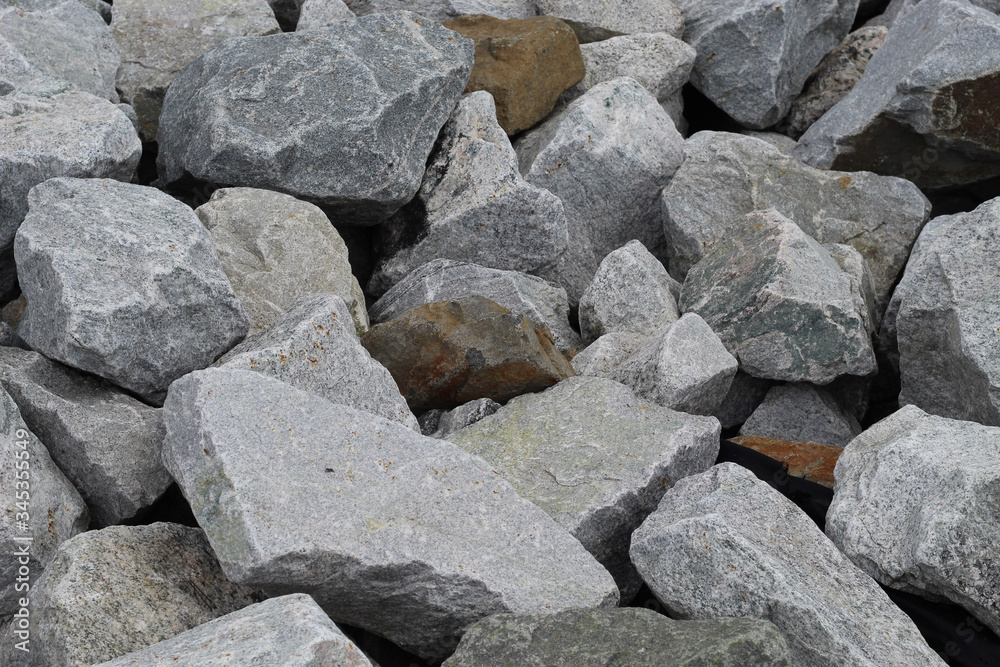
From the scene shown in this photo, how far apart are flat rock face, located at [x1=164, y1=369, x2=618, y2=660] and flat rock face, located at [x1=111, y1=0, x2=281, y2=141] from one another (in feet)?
8.19

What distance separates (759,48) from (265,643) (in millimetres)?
4494

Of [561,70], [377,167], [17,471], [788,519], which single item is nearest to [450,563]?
[788,519]

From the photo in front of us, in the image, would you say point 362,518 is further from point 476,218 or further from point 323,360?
point 476,218

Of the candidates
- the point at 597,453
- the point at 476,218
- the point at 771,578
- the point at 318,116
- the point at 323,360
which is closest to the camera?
the point at 771,578

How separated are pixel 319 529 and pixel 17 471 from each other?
0.92 metres

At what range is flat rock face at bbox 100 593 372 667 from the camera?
190 centimetres

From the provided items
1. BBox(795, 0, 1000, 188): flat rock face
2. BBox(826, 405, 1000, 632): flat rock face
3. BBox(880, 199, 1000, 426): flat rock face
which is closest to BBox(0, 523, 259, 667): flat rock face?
BBox(826, 405, 1000, 632): flat rock face

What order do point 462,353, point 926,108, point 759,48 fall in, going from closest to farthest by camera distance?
point 462,353
point 926,108
point 759,48

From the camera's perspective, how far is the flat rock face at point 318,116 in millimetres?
3812

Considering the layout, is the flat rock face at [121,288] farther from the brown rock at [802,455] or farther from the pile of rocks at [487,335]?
the brown rock at [802,455]

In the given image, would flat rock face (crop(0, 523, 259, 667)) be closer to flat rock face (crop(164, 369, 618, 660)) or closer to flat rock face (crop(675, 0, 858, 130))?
flat rock face (crop(164, 369, 618, 660))

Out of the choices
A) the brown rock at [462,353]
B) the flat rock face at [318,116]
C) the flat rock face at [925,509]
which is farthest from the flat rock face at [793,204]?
the flat rock face at [925,509]

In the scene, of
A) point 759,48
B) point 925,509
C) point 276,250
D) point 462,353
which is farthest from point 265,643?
point 759,48

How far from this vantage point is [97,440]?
2.74 meters
